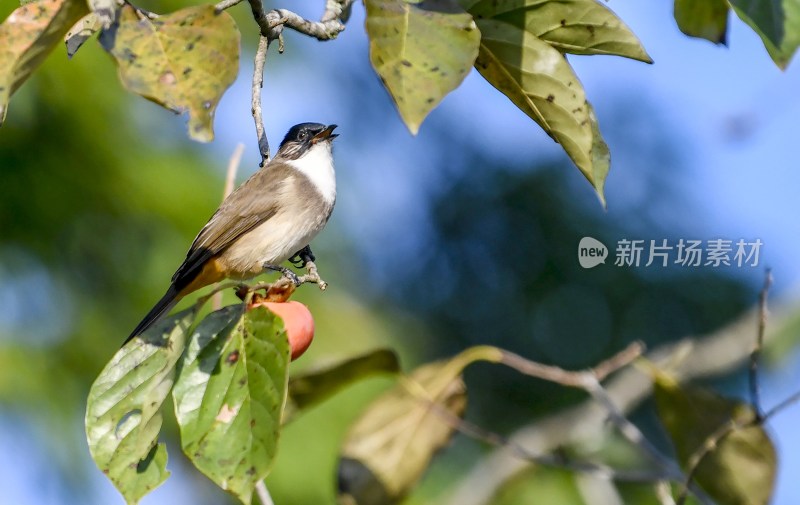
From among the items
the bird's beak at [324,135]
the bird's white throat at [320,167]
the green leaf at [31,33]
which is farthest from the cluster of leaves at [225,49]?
the bird's beak at [324,135]

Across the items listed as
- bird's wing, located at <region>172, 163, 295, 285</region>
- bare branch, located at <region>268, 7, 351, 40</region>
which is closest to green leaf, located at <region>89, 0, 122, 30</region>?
bare branch, located at <region>268, 7, 351, 40</region>

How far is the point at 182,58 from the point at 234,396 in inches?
24.8

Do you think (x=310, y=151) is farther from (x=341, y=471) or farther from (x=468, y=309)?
(x=468, y=309)

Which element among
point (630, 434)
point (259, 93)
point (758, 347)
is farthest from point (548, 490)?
point (259, 93)

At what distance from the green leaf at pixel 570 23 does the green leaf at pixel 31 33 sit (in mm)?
717

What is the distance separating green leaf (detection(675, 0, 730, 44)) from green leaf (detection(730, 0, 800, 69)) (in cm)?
47

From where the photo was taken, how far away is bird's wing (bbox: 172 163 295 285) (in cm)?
401

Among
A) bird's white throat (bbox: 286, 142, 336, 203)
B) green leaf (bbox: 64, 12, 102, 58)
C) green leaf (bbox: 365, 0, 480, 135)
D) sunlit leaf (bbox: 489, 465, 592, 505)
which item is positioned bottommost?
sunlit leaf (bbox: 489, 465, 592, 505)

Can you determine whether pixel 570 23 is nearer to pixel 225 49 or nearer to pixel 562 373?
pixel 225 49

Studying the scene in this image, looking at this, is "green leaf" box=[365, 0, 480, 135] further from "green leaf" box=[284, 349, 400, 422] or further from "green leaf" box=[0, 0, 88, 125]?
"green leaf" box=[284, 349, 400, 422]

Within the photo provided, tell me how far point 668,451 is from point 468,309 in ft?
7.70

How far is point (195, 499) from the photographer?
17.0 feet

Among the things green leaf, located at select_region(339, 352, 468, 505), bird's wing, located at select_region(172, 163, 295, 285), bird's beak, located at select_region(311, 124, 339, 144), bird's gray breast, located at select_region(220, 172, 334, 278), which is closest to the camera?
green leaf, located at select_region(339, 352, 468, 505)

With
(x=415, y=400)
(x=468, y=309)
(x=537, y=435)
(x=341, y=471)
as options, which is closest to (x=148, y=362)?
Result: (x=341, y=471)
